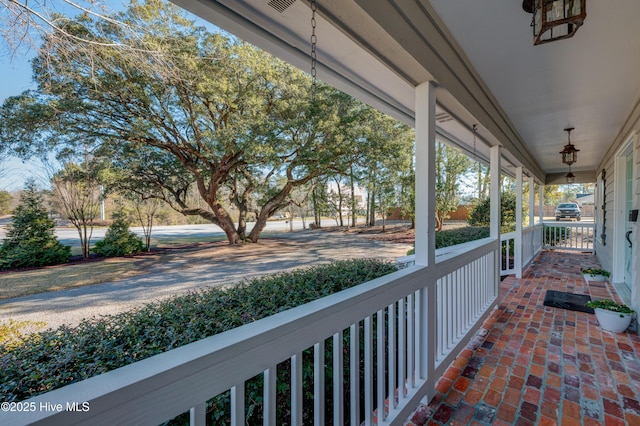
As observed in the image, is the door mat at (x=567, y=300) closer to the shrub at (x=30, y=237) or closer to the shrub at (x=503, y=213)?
the shrub at (x=503, y=213)

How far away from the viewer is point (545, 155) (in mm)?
5621

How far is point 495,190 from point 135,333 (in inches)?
150

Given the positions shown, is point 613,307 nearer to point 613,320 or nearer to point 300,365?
point 613,320

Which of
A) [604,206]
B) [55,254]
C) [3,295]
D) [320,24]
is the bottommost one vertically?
[3,295]

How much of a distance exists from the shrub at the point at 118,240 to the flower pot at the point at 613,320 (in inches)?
332

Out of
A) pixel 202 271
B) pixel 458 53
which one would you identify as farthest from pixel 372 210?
pixel 458 53

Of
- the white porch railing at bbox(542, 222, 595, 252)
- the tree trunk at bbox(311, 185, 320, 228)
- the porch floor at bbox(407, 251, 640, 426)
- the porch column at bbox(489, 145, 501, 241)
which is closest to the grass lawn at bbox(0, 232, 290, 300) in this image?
the porch floor at bbox(407, 251, 640, 426)

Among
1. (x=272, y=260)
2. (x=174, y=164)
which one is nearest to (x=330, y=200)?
(x=272, y=260)

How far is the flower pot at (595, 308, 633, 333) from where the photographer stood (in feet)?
8.33

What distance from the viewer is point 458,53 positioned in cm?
188

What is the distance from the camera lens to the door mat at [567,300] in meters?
3.21

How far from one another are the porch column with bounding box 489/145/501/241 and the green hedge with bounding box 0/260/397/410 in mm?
2347

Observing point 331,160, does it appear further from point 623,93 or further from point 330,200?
point 623,93

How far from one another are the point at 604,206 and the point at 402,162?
16.9ft
